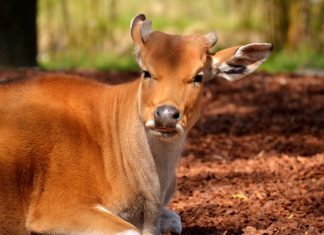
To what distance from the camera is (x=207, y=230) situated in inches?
225

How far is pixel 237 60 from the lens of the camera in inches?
211

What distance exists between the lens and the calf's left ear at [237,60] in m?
5.30

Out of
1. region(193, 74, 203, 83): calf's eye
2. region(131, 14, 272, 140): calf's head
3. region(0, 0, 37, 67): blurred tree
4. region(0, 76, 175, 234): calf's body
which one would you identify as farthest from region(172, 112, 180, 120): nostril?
region(0, 0, 37, 67): blurred tree

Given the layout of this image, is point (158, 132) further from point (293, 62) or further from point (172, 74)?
point (293, 62)

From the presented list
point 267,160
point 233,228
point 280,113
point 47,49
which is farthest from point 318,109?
point 47,49

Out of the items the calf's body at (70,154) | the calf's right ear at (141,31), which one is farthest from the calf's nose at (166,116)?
the calf's right ear at (141,31)

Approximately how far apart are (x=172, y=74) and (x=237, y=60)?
0.62 metres

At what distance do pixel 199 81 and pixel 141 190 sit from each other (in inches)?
30.4

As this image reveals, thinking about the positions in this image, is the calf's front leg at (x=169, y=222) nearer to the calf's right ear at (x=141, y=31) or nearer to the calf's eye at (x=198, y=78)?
the calf's eye at (x=198, y=78)

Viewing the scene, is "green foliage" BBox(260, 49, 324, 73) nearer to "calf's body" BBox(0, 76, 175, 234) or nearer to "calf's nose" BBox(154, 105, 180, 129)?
"calf's body" BBox(0, 76, 175, 234)

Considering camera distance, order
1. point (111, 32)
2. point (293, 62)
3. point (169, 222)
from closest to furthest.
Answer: point (169, 222) → point (293, 62) → point (111, 32)

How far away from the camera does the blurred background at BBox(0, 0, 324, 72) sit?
11898mm

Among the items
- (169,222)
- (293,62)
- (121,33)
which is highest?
(169,222)

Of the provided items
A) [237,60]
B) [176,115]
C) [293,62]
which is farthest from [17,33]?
[176,115]
